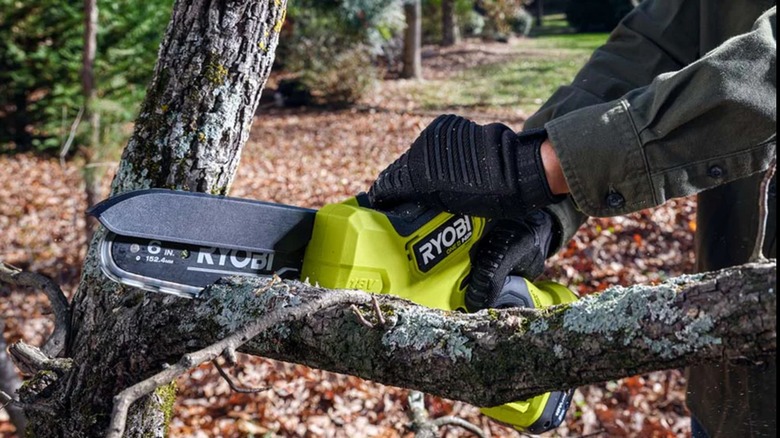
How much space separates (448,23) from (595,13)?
166 inches

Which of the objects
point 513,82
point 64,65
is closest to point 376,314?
point 64,65

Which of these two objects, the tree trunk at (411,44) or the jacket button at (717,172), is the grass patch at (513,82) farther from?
the jacket button at (717,172)

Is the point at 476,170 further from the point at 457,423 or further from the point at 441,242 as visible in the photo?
Result: the point at 457,423

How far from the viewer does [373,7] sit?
459 inches

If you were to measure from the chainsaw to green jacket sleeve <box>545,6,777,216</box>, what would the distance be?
0.35 m

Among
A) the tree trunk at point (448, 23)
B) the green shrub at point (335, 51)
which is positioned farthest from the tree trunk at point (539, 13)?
the green shrub at point (335, 51)

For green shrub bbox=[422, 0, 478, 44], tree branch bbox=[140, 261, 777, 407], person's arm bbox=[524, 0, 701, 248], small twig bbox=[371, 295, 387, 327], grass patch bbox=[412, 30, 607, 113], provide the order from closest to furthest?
tree branch bbox=[140, 261, 777, 407] < small twig bbox=[371, 295, 387, 327] < person's arm bbox=[524, 0, 701, 248] < grass patch bbox=[412, 30, 607, 113] < green shrub bbox=[422, 0, 478, 44]

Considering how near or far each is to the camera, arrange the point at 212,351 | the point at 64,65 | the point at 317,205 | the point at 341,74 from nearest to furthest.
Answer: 1. the point at 212,351
2. the point at 317,205
3. the point at 64,65
4. the point at 341,74

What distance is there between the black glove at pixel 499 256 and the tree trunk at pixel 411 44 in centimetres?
1285

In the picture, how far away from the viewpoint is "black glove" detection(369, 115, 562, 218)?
4.53 ft

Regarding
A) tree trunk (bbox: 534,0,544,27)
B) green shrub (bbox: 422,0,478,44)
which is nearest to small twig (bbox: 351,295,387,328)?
green shrub (bbox: 422,0,478,44)

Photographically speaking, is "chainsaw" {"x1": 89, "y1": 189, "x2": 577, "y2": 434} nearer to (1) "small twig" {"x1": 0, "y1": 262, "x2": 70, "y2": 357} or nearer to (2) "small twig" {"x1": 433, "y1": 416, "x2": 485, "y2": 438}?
(1) "small twig" {"x1": 0, "y1": 262, "x2": 70, "y2": 357}

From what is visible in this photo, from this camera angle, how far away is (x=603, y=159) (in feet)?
4.26

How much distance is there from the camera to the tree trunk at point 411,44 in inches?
555
